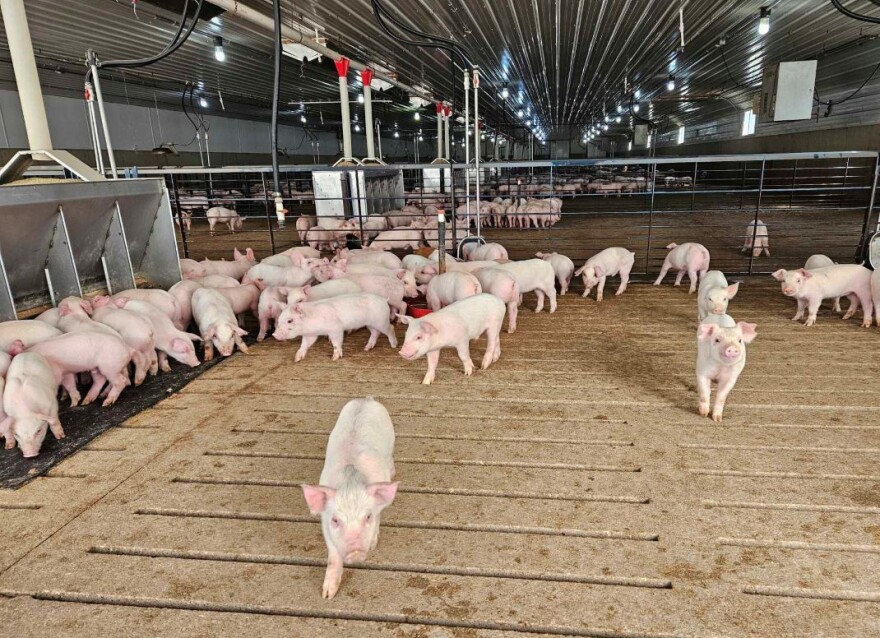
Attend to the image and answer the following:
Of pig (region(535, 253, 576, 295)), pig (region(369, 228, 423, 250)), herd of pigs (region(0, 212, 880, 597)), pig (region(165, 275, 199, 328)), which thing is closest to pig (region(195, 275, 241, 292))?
herd of pigs (region(0, 212, 880, 597))

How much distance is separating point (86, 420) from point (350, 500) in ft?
7.66

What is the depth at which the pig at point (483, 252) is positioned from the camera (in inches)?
249

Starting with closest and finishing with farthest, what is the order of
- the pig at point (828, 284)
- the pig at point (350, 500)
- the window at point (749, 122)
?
the pig at point (350, 500) < the pig at point (828, 284) < the window at point (749, 122)

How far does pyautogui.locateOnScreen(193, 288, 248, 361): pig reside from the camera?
14.4ft

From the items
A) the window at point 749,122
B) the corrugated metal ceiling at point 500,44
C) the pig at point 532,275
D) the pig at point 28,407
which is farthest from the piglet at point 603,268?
the window at point 749,122

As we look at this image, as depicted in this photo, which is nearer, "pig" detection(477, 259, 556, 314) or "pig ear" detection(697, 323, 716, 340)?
"pig ear" detection(697, 323, 716, 340)

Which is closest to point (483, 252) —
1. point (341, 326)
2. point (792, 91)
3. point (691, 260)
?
point (691, 260)

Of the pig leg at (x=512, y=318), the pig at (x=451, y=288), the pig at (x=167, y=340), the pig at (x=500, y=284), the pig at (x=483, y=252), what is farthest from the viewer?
the pig at (x=483, y=252)

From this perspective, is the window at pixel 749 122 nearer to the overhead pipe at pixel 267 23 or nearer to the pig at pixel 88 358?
the overhead pipe at pixel 267 23

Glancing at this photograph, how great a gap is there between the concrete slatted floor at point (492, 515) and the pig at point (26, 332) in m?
0.92

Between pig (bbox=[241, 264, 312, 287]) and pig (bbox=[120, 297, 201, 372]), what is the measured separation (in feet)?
4.61

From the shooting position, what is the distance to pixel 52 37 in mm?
10023

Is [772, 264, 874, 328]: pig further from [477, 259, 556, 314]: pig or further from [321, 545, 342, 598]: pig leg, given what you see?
[321, 545, 342, 598]: pig leg

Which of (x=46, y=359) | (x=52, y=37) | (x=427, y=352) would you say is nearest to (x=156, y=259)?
(x=46, y=359)
